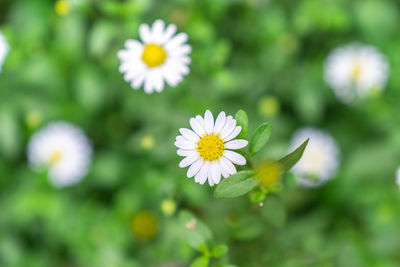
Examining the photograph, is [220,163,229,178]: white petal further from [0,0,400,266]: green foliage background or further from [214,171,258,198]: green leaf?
[0,0,400,266]: green foliage background

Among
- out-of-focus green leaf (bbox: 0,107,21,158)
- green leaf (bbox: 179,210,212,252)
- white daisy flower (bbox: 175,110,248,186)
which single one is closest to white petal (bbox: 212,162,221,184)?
white daisy flower (bbox: 175,110,248,186)

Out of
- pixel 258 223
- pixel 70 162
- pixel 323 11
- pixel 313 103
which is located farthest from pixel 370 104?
pixel 70 162

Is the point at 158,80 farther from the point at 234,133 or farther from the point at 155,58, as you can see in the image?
the point at 234,133

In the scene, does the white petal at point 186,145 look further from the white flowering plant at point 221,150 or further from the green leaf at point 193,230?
the green leaf at point 193,230

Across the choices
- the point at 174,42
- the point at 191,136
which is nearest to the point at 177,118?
the point at 174,42

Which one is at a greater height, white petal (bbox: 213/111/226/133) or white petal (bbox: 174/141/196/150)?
white petal (bbox: 213/111/226/133)

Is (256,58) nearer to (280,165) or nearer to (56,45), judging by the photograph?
(56,45)
